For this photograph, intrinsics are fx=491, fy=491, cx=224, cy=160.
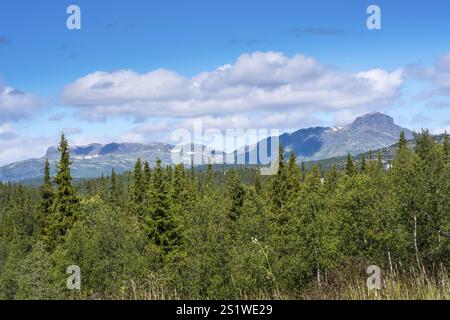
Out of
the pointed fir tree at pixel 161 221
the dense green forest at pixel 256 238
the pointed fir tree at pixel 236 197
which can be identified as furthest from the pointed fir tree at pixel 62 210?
the pointed fir tree at pixel 236 197

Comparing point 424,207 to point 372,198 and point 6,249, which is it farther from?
point 6,249

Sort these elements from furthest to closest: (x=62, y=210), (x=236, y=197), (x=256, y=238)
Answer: (x=236, y=197)
(x=62, y=210)
(x=256, y=238)

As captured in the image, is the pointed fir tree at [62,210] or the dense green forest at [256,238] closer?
the dense green forest at [256,238]

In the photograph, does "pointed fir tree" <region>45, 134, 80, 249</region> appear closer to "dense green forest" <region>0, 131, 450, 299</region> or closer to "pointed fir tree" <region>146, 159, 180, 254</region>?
"dense green forest" <region>0, 131, 450, 299</region>

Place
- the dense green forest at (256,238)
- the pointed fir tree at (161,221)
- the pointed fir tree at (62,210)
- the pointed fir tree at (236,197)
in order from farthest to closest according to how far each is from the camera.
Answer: the pointed fir tree at (236,197) → the pointed fir tree at (161,221) → the pointed fir tree at (62,210) → the dense green forest at (256,238)

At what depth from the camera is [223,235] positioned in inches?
1807

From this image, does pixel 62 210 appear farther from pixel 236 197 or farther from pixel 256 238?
pixel 256 238

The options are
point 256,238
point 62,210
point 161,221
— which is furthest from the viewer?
point 161,221

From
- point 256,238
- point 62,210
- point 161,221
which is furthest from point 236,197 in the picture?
point 256,238

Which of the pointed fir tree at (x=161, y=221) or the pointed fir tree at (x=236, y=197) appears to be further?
the pointed fir tree at (x=236, y=197)

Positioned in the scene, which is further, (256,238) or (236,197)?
(236,197)

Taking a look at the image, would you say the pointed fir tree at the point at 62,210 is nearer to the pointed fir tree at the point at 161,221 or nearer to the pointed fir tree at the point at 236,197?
the pointed fir tree at the point at 161,221

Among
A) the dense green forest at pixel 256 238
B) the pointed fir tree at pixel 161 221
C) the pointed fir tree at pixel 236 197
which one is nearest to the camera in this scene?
the dense green forest at pixel 256 238
